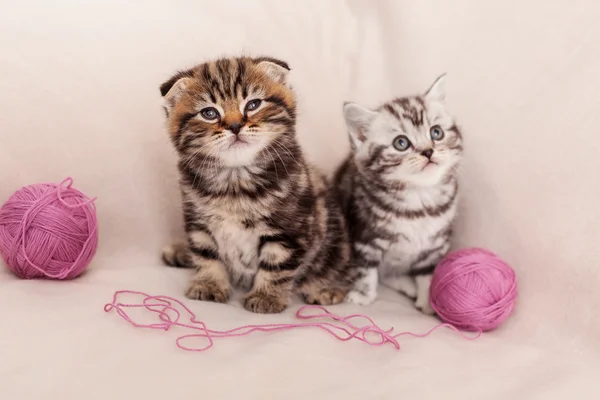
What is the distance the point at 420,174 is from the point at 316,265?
0.41 meters

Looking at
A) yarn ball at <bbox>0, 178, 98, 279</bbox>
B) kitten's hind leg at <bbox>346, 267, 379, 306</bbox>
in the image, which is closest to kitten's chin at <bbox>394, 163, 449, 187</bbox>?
kitten's hind leg at <bbox>346, 267, 379, 306</bbox>

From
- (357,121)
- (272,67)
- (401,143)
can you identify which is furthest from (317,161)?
(272,67)

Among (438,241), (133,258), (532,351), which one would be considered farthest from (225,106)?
(532,351)

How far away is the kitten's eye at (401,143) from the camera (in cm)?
158

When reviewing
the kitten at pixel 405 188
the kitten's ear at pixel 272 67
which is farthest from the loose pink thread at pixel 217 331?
the kitten's ear at pixel 272 67

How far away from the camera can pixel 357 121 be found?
1673mm

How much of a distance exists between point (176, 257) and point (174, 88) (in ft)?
1.89

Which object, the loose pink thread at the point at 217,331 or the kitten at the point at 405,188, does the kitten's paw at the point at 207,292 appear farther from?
the kitten at the point at 405,188

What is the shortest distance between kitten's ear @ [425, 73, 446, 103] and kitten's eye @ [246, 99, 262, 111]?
1.76 feet

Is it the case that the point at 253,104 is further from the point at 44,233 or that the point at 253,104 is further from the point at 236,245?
the point at 44,233

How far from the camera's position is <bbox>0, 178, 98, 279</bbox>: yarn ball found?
4.59 feet

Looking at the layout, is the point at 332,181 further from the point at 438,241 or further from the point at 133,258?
the point at 133,258

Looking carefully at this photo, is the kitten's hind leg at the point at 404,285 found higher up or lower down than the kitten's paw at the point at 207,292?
lower down

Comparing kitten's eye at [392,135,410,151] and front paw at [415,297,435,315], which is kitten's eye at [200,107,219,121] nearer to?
kitten's eye at [392,135,410,151]
